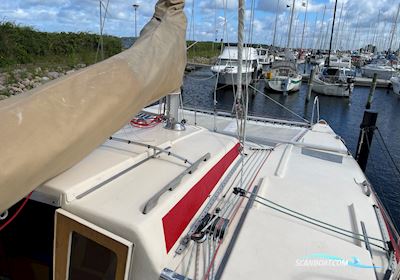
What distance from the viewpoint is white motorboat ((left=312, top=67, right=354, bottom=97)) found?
2727 centimetres

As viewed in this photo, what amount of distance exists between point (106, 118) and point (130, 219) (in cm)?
73

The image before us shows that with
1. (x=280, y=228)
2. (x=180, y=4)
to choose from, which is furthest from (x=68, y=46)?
(x=280, y=228)

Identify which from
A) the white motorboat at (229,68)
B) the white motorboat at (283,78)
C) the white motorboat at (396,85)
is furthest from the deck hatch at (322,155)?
the white motorboat at (396,85)

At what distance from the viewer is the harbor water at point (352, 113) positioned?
11.1 metres

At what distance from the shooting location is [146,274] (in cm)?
207

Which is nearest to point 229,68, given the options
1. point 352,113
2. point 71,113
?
point 352,113

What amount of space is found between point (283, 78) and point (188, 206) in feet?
89.5

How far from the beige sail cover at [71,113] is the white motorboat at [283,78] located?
26.8 metres

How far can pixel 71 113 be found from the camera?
76.4 inches

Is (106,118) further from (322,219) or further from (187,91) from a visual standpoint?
(187,91)

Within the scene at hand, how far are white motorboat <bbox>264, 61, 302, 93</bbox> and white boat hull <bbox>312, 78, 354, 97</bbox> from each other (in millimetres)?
1748

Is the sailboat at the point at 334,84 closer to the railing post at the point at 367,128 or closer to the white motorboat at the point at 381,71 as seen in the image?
the white motorboat at the point at 381,71

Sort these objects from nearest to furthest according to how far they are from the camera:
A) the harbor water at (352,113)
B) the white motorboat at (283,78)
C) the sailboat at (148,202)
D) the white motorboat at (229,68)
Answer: the sailboat at (148,202) < the harbor water at (352,113) < the white motorboat at (229,68) < the white motorboat at (283,78)

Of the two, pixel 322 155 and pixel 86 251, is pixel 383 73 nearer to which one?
pixel 322 155
